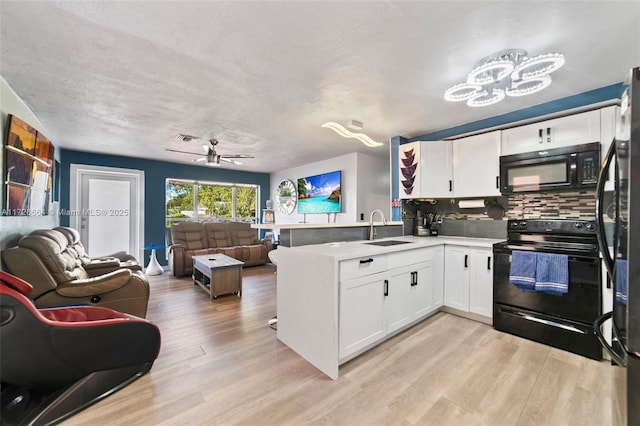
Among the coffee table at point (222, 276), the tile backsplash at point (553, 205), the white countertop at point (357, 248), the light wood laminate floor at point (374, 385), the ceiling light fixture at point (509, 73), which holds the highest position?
the ceiling light fixture at point (509, 73)

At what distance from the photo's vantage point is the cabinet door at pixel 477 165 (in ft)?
9.83

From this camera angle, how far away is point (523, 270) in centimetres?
242

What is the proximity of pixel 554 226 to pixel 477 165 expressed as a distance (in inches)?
40.0

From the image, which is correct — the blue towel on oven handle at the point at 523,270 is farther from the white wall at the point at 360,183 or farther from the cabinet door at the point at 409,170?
the white wall at the point at 360,183

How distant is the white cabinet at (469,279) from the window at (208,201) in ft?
19.0

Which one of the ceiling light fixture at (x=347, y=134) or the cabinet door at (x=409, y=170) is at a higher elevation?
the ceiling light fixture at (x=347, y=134)

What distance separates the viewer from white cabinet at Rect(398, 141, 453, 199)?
3381mm

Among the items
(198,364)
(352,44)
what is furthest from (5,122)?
(352,44)

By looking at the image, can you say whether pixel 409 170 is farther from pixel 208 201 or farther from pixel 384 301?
pixel 208 201

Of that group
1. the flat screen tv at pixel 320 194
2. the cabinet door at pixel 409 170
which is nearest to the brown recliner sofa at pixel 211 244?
the flat screen tv at pixel 320 194

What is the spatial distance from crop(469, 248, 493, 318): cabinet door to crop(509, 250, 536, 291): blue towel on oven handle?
23cm

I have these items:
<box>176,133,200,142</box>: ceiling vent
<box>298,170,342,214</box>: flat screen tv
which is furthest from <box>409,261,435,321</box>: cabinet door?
<box>176,133,200,142</box>: ceiling vent

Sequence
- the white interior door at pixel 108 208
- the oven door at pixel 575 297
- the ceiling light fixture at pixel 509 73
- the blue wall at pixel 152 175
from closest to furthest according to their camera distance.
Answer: the ceiling light fixture at pixel 509 73 < the oven door at pixel 575 297 < the blue wall at pixel 152 175 < the white interior door at pixel 108 208

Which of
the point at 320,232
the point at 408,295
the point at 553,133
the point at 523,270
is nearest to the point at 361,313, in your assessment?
the point at 408,295
